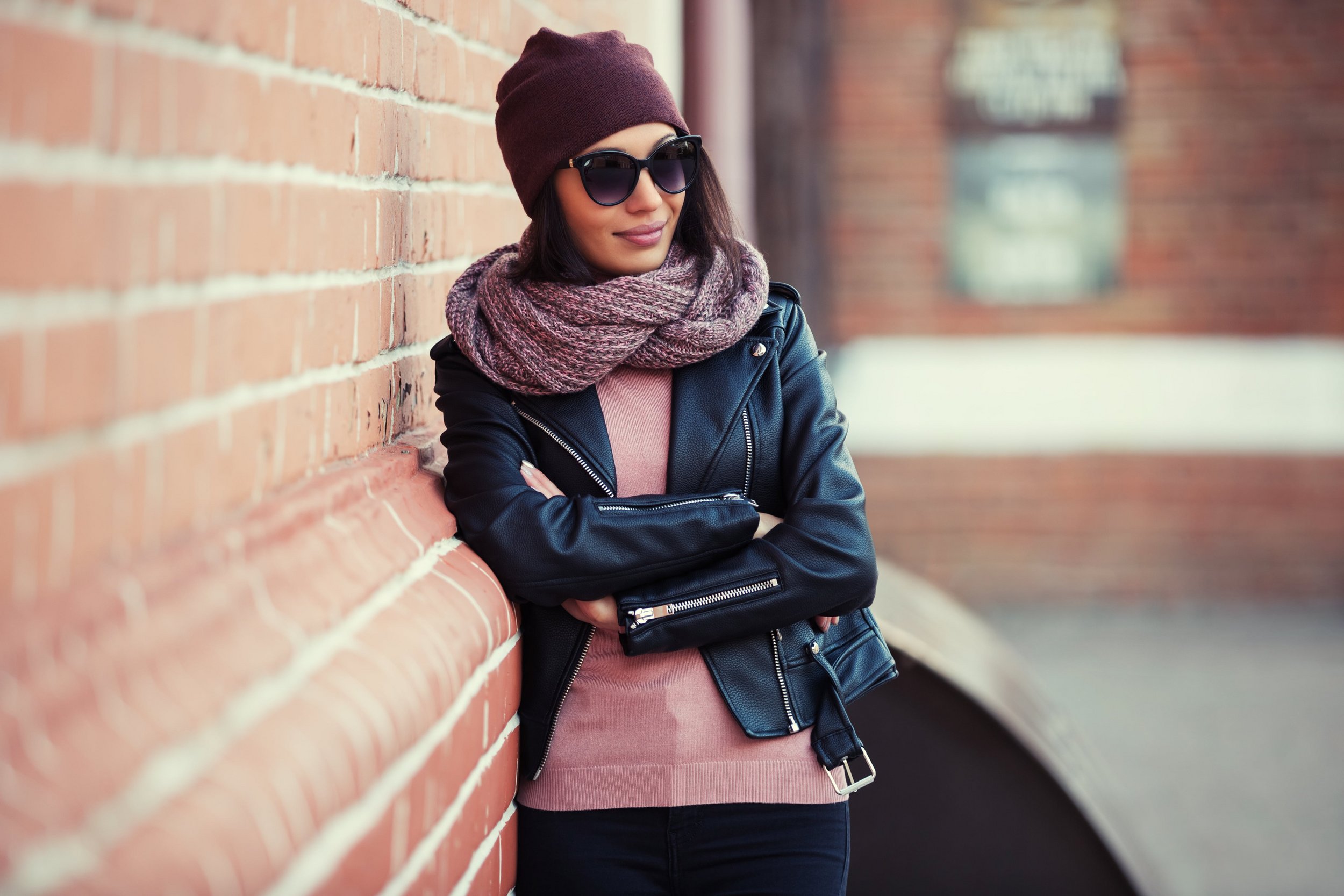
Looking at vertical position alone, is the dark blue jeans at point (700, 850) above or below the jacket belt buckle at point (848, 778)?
below

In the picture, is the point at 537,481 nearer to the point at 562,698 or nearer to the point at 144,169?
the point at 562,698

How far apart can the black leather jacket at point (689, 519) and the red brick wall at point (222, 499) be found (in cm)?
7

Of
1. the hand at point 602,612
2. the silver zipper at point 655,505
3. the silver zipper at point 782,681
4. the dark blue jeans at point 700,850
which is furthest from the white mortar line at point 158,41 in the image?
the dark blue jeans at point 700,850

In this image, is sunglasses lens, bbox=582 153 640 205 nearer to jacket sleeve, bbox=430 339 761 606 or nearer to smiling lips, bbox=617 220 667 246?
smiling lips, bbox=617 220 667 246

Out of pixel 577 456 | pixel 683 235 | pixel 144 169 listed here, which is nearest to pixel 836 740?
pixel 577 456

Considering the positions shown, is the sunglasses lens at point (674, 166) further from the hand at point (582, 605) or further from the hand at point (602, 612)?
the hand at point (602, 612)

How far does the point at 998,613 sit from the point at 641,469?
562 cm

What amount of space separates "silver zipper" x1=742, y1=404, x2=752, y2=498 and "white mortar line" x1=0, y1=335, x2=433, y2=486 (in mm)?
589

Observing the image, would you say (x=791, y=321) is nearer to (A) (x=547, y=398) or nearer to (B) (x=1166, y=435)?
(A) (x=547, y=398)

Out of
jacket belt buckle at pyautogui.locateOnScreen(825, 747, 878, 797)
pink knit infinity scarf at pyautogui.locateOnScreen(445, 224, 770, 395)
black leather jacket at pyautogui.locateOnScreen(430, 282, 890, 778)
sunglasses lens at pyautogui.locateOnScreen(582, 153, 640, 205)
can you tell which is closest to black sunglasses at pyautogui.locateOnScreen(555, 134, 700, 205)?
sunglasses lens at pyautogui.locateOnScreen(582, 153, 640, 205)

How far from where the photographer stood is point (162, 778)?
0.92m

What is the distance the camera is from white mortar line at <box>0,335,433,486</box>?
2.91ft

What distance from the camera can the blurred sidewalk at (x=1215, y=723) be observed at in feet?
14.5

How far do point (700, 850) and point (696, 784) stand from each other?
96 mm
